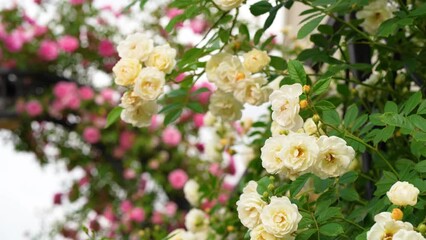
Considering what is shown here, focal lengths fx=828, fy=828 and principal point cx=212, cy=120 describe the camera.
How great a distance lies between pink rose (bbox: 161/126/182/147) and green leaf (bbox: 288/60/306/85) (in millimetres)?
3039

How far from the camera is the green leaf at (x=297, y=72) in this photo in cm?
106

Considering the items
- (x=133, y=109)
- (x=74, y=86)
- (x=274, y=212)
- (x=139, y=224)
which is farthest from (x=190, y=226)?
(x=74, y=86)

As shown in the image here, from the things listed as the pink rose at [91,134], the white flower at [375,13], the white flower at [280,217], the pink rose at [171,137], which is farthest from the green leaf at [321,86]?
the pink rose at [91,134]

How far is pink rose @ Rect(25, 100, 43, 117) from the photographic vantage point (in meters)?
4.36

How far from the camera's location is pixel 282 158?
100 centimetres

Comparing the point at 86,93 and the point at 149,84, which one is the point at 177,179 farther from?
the point at 149,84

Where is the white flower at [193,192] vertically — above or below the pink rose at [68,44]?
above

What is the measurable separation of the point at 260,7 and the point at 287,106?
344mm

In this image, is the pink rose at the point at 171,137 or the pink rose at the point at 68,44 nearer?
the pink rose at the point at 171,137

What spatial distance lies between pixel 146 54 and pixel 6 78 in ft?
11.2

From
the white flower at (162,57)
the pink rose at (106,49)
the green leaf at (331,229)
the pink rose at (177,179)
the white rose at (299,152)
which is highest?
the white rose at (299,152)

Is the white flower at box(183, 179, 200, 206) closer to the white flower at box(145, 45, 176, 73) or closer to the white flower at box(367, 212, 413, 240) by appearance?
the white flower at box(145, 45, 176, 73)

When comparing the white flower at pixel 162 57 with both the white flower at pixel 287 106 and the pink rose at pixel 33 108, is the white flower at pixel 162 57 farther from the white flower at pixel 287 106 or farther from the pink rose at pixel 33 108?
the pink rose at pixel 33 108

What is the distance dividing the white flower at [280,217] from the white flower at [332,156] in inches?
2.7
